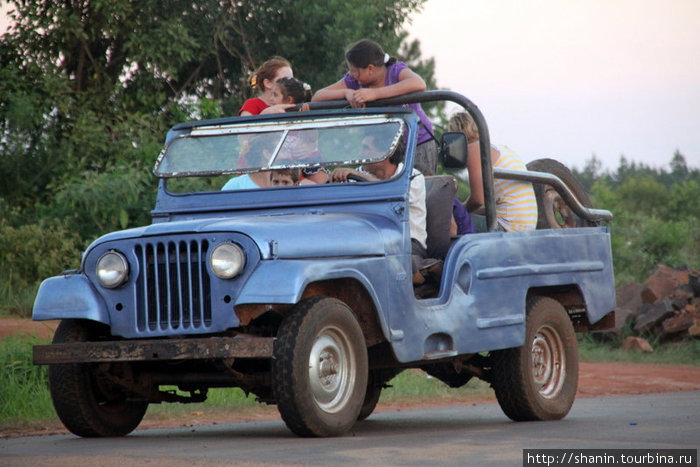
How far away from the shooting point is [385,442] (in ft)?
21.3

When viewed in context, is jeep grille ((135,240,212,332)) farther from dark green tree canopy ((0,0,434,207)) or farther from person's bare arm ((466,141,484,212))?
dark green tree canopy ((0,0,434,207))

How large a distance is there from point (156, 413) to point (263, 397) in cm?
296

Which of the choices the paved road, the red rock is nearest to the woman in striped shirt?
the paved road

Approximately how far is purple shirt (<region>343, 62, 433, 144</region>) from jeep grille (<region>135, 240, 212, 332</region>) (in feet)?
7.61

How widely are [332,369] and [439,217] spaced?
161 cm

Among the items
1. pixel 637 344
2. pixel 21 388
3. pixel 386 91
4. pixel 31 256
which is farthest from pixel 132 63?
pixel 386 91

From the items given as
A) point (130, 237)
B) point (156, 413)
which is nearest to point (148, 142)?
point (156, 413)

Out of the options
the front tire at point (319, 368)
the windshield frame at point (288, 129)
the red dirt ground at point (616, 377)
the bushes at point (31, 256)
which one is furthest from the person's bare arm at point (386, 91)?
the bushes at point (31, 256)

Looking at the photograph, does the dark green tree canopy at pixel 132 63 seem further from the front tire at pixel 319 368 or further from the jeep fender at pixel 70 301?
the front tire at pixel 319 368

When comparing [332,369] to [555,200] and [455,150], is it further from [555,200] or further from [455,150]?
[555,200]

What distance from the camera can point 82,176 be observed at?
17.0 metres

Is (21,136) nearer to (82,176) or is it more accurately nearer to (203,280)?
(82,176)

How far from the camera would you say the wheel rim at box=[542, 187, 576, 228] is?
9391 mm

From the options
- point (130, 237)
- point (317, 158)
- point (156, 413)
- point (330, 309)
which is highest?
point (317, 158)
